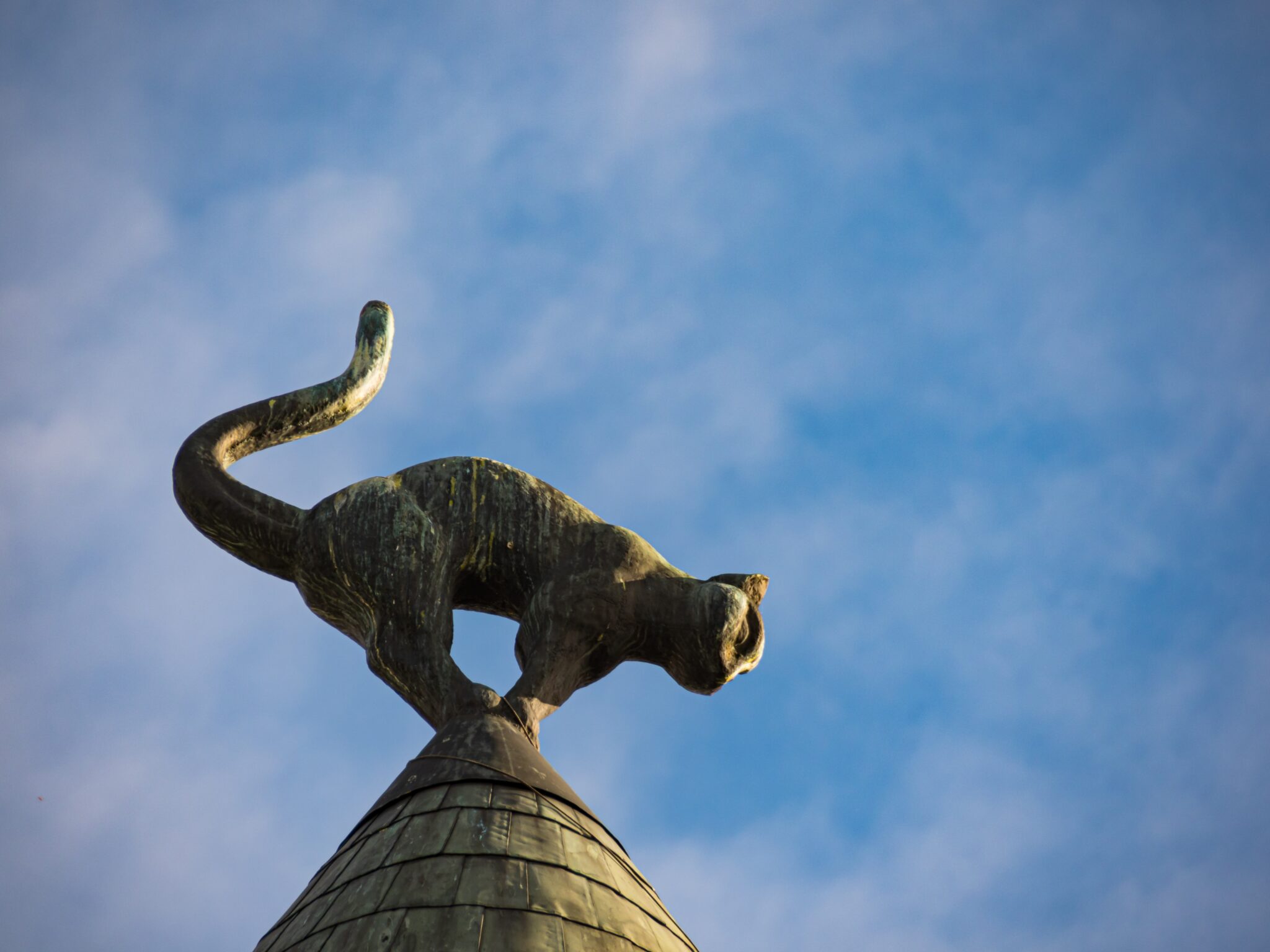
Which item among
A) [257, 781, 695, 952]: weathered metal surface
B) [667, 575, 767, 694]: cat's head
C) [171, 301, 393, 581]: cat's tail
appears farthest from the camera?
[171, 301, 393, 581]: cat's tail

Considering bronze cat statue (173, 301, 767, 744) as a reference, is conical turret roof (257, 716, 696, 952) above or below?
below

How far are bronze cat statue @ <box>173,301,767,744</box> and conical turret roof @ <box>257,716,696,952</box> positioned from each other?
377 mm

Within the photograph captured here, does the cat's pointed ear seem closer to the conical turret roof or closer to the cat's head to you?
the cat's head

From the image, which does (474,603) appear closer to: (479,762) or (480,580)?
(480,580)

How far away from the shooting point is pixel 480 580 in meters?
6.09

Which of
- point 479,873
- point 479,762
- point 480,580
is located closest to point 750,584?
point 480,580

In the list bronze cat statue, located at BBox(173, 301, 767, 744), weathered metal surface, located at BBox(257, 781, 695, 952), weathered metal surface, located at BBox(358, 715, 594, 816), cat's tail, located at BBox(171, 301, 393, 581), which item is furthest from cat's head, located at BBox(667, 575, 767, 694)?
cat's tail, located at BBox(171, 301, 393, 581)

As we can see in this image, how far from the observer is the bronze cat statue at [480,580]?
18.9 ft

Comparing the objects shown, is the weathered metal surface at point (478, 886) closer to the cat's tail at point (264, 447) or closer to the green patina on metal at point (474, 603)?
the green patina on metal at point (474, 603)

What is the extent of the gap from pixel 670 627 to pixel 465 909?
1941 mm

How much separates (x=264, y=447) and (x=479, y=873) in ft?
9.89

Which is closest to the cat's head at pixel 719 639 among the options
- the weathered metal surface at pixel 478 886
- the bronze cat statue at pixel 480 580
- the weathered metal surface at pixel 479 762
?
the bronze cat statue at pixel 480 580

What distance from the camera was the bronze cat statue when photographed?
5.77m

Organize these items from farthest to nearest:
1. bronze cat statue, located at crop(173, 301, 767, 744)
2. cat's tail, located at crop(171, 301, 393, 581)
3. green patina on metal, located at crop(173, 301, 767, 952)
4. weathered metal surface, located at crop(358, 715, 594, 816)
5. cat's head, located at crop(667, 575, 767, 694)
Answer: cat's tail, located at crop(171, 301, 393, 581) → cat's head, located at crop(667, 575, 767, 694) → bronze cat statue, located at crop(173, 301, 767, 744) → weathered metal surface, located at crop(358, 715, 594, 816) → green patina on metal, located at crop(173, 301, 767, 952)
